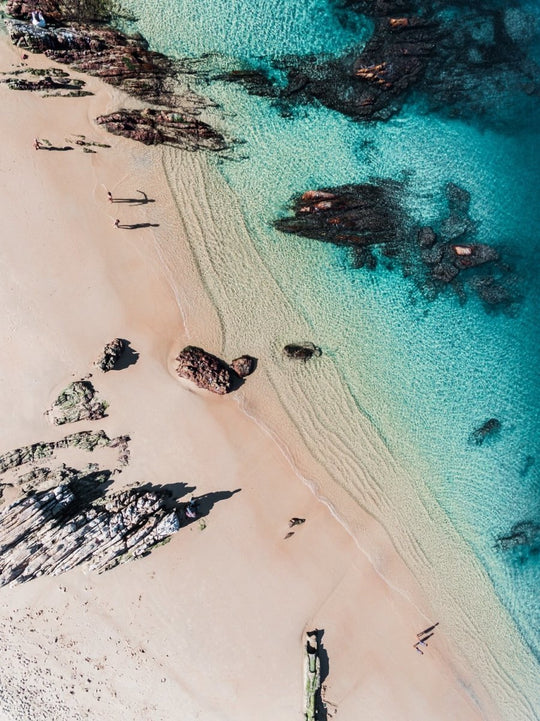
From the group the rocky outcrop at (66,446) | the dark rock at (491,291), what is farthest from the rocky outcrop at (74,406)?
the dark rock at (491,291)

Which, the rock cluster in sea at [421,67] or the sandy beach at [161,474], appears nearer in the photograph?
the sandy beach at [161,474]

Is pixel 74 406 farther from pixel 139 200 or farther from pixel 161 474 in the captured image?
pixel 139 200

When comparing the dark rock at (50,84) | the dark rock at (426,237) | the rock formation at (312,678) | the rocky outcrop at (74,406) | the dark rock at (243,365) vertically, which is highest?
the dark rock at (50,84)

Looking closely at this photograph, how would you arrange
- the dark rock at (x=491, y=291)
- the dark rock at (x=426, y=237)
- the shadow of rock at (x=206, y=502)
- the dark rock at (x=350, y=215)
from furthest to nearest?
the dark rock at (x=491, y=291) < the dark rock at (x=426, y=237) < the dark rock at (x=350, y=215) < the shadow of rock at (x=206, y=502)

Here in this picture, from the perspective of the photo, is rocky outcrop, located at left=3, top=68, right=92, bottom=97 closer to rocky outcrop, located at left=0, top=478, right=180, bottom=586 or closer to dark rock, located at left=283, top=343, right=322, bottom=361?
dark rock, located at left=283, top=343, right=322, bottom=361

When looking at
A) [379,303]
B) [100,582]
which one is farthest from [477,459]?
[100,582]

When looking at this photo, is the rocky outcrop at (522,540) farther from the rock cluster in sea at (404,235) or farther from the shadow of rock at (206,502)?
the shadow of rock at (206,502)

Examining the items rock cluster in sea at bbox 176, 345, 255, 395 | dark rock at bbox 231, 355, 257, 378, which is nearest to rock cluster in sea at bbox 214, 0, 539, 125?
dark rock at bbox 231, 355, 257, 378
